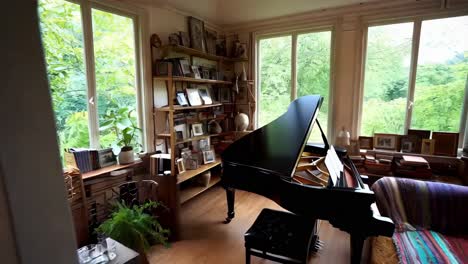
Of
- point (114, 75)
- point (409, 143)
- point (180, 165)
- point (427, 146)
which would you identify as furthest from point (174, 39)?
point (427, 146)

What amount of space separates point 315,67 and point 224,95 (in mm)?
1604

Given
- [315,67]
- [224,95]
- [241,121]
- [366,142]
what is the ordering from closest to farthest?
[366,142] → [315,67] → [241,121] → [224,95]

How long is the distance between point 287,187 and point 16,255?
5.59 ft

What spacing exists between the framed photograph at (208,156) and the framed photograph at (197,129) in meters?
0.31

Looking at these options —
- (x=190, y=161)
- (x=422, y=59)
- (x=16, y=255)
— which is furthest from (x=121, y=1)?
(x=422, y=59)

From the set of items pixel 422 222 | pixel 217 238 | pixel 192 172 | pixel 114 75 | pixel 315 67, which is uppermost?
pixel 315 67

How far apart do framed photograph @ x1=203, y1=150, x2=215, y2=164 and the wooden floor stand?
0.61 metres

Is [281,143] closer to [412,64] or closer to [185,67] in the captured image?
[185,67]

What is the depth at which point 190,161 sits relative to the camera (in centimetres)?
343

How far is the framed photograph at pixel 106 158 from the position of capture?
250 cm

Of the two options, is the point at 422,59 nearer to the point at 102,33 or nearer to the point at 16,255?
the point at 102,33

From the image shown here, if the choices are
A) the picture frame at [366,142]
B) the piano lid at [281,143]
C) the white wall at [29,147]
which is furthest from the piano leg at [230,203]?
the white wall at [29,147]

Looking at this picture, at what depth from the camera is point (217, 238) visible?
2615 mm

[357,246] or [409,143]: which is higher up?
[409,143]
